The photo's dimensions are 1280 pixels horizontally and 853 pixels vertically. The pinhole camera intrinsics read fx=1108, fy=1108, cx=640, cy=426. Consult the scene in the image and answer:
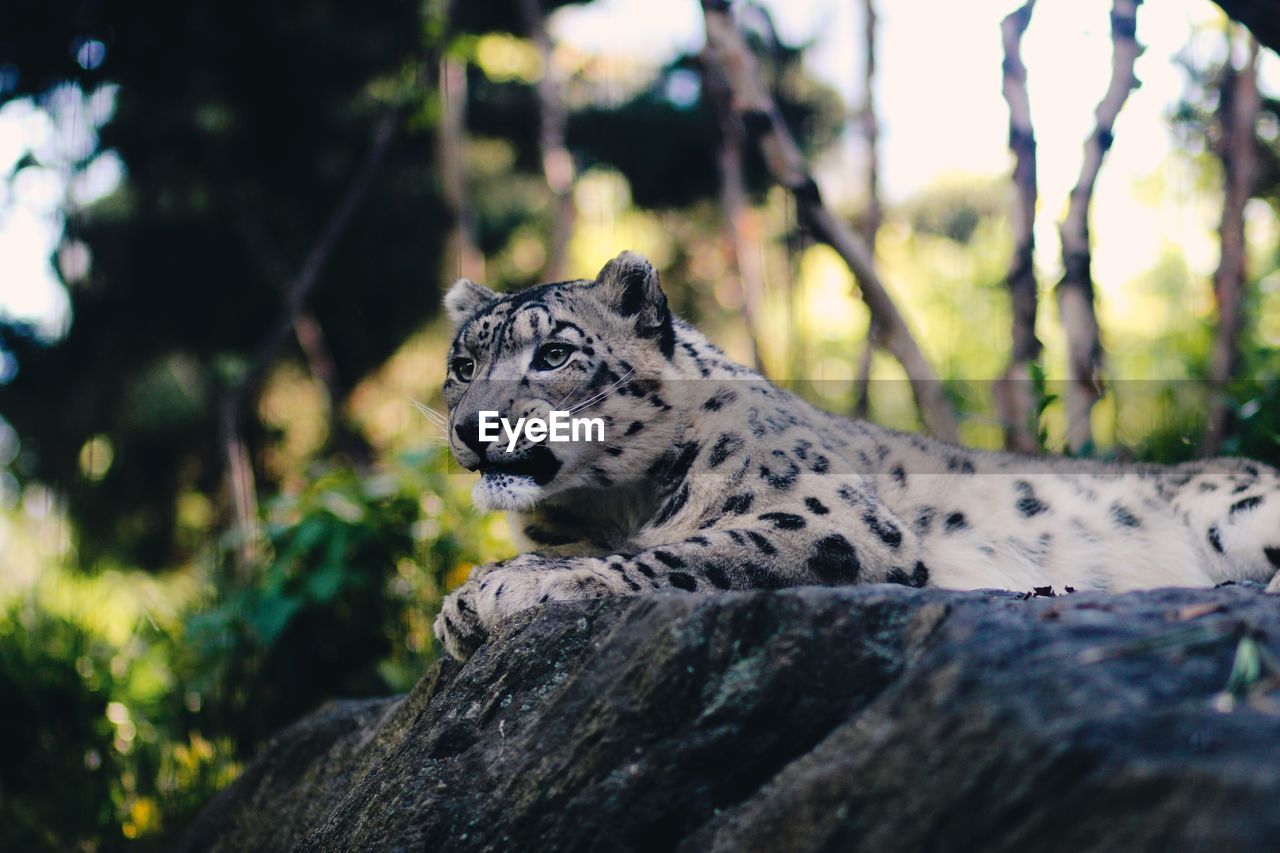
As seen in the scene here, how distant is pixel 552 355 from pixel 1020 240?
16.2 feet

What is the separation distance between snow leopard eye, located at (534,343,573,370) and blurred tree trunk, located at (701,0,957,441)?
357cm

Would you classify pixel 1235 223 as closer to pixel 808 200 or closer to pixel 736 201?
pixel 808 200

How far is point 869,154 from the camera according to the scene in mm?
10742

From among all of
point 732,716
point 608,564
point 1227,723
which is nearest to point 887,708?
point 732,716

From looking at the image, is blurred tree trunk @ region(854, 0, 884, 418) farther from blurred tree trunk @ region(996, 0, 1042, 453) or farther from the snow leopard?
the snow leopard

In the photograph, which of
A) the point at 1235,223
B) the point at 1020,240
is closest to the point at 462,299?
the point at 1020,240

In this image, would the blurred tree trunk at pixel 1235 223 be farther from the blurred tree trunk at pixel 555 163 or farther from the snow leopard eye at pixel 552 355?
the snow leopard eye at pixel 552 355

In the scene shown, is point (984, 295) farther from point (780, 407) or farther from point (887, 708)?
point (887, 708)

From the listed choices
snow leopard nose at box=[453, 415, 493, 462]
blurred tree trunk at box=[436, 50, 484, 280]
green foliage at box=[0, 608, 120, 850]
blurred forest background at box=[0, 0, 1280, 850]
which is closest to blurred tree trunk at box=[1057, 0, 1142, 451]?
blurred forest background at box=[0, 0, 1280, 850]

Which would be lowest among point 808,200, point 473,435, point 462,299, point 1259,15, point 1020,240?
point 473,435

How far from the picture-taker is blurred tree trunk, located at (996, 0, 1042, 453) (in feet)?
26.3

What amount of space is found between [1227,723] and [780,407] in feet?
9.44

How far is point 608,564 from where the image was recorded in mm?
3816

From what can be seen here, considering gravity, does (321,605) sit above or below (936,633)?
below
